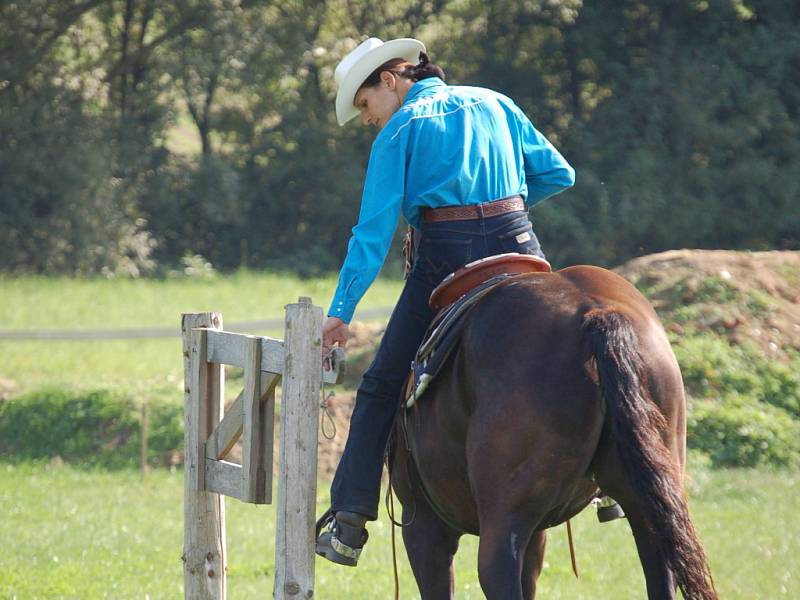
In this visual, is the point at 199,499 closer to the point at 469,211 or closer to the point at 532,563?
the point at 532,563

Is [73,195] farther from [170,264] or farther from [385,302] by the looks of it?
[385,302]

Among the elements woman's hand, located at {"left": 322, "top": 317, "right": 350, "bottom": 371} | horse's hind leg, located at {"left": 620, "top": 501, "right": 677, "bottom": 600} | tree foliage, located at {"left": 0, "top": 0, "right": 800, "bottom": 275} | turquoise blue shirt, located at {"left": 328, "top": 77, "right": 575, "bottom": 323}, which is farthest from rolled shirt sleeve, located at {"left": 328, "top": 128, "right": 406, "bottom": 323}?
tree foliage, located at {"left": 0, "top": 0, "right": 800, "bottom": 275}

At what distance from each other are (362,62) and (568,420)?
1954 millimetres

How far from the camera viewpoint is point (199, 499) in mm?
5594

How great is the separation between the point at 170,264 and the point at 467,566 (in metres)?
20.9

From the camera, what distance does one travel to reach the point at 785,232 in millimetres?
28922

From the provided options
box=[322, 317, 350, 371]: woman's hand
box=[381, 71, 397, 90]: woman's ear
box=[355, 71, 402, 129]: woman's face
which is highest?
box=[381, 71, 397, 90]: woman's ear

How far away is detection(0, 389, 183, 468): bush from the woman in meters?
7.59

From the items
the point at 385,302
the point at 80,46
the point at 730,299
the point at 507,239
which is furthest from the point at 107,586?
the point at 80,46

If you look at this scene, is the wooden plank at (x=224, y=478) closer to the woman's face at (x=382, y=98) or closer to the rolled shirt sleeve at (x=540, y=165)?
the woman's face at (x=382, y=98)

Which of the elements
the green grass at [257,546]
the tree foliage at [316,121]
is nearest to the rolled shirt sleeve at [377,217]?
the green grass at [257,546]

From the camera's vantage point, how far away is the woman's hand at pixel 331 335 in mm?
4816

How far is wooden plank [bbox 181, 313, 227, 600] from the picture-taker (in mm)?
5570

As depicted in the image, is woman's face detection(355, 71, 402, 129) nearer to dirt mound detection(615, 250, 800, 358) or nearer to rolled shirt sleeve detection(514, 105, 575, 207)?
rolled shirt sleeve detection(514, 105, 575, 207)
